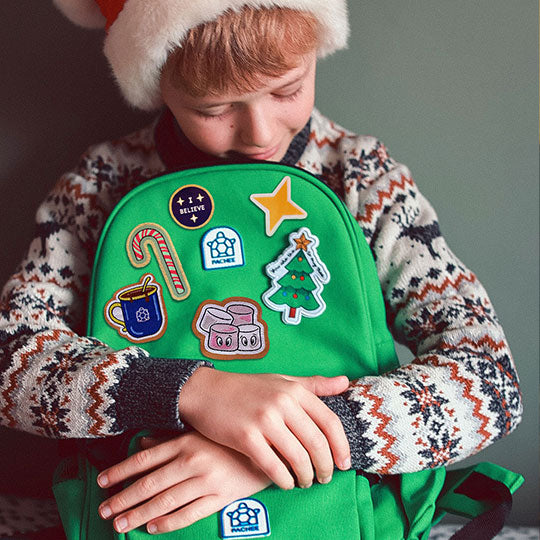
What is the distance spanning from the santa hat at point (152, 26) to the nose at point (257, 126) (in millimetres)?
102

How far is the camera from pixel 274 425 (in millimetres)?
569

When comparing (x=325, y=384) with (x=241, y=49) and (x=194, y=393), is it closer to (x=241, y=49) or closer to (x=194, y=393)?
(x=194, y=393)

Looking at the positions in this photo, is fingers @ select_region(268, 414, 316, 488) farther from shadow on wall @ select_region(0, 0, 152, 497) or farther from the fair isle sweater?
shadow on wall @ select_region(0, 0, 152, 497)

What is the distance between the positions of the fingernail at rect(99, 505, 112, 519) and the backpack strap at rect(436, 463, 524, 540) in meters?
0.34

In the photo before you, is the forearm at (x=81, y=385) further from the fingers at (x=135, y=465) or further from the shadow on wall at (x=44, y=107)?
the shadow on wall at (x=44, y=107)

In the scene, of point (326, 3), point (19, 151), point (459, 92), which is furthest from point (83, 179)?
point (459, 92)

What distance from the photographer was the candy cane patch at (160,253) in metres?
0.67

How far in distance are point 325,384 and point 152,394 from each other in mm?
172

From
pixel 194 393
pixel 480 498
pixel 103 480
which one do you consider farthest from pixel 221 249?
pixel 480 498

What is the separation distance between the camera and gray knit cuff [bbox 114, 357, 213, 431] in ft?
1.95

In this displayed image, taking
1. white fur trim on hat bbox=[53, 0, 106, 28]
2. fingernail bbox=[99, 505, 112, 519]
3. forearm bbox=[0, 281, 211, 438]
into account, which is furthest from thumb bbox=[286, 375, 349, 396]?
white fur trim on hat bbox=[53, 0, 106, 28]

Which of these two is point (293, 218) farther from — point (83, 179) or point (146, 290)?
point (83, 179)

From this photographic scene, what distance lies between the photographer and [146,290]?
2.21ft

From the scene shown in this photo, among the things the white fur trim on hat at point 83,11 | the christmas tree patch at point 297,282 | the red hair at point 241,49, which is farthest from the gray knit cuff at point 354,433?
the white fur trim on hat at point 83,11
